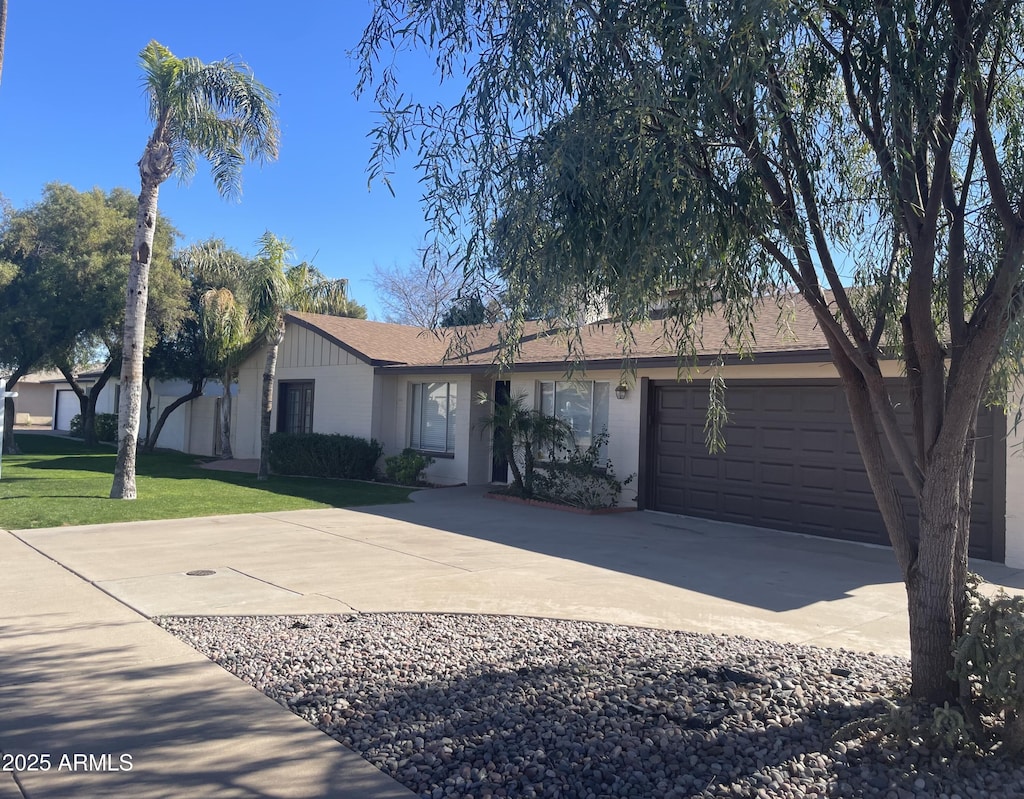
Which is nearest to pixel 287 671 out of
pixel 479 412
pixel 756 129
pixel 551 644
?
pixel 551 644

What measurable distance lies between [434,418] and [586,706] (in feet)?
49.4

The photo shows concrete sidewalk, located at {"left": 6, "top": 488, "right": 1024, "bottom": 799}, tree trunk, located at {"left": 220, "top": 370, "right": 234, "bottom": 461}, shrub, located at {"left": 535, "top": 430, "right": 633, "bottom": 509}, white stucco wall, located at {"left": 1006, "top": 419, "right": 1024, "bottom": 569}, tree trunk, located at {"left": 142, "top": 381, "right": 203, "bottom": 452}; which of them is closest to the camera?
concrete sidewalk, located at {"left": 6, "top": 488, "right": 1024, "bottom": 799}

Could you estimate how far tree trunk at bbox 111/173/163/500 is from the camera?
14.5 m

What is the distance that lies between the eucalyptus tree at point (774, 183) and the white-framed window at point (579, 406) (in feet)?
32.3

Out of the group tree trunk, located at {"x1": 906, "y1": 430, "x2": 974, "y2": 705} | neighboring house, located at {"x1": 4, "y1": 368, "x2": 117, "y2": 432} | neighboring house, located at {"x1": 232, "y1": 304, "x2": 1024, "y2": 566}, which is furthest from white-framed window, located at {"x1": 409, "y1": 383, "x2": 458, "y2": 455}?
neighboring house, located at {"x1": 4, "y1": 368, "x2": 117, "y2": 432}

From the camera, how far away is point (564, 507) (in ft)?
48.8

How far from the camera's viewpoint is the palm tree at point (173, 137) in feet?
46.1

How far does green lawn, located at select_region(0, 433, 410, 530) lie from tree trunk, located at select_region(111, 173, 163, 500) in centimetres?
52

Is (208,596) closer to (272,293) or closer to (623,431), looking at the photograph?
(623,431)

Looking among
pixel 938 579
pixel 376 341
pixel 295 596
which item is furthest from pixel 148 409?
pixel 938 579

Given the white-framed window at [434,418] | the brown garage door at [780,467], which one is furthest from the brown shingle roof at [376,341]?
the brown garage door at [780,467]

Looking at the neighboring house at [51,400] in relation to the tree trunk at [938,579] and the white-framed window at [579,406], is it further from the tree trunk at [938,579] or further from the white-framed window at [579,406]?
the tree trunk at [938,579]

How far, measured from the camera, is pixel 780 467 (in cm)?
1254

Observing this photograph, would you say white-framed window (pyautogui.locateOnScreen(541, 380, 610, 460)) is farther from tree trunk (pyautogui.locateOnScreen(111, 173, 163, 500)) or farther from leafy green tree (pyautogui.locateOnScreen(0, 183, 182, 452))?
leafy green tree (pyautogui.locateOnScreen(0, 183, 182, 452))
